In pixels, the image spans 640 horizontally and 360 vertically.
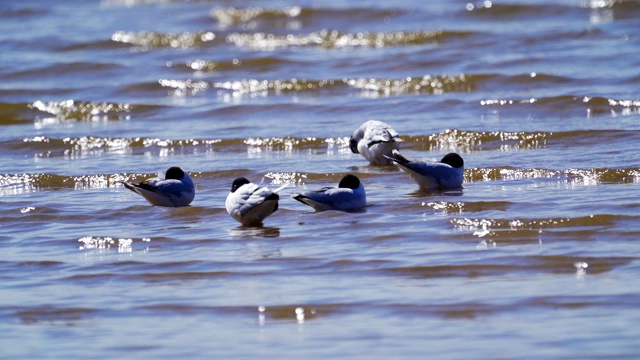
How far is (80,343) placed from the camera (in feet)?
20.3

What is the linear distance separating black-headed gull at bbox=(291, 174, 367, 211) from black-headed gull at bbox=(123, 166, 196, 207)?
958 millimetres

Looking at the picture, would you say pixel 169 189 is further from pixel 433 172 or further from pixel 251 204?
pixel 433 172

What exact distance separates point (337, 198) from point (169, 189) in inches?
50.4

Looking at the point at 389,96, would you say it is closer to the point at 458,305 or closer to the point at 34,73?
the point at 34,73

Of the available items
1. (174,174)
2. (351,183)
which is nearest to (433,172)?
(351,183)

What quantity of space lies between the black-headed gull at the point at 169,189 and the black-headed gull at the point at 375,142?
7.62ft

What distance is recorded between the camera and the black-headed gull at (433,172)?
9.79 meters

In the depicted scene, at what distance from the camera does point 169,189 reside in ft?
30.7

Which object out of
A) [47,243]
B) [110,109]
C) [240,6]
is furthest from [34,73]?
[47,243]

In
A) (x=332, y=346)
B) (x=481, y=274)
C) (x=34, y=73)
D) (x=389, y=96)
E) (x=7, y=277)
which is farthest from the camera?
(x=34, y=73)

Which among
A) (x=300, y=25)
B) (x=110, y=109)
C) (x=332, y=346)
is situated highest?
(x=300, y=25)

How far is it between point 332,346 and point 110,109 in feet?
32.3

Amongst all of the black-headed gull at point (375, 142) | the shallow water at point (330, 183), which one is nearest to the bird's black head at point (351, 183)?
the shallow water at point (330, 183)

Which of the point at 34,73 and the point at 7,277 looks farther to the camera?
the point at 34,73
